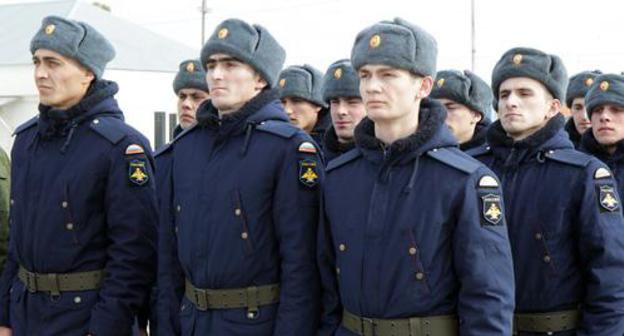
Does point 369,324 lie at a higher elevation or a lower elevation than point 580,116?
lower

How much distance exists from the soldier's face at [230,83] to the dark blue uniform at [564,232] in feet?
4.68

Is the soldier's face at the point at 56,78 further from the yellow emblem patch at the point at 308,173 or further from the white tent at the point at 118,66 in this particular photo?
the white tent at the point at 118,66

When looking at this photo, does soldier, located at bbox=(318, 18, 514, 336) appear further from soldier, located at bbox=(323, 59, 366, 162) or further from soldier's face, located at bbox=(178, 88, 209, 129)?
soldier's face, located at bbox=(178, 88, 209, 129)

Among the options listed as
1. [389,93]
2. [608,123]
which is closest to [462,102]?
[608,123]

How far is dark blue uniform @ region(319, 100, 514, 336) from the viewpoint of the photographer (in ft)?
10.0

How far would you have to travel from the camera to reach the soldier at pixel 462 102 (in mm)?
5293

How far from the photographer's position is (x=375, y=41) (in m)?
3.34

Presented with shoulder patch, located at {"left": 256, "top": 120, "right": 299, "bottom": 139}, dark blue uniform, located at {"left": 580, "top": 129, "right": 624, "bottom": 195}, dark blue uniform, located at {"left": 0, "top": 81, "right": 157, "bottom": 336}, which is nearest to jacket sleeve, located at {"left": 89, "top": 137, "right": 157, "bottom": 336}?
dark blue uniform, located at {"left": 0, "top": 81, "right": 157, "bottom": 336}

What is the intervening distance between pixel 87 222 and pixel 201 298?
91 cm

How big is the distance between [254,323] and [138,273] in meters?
0.91

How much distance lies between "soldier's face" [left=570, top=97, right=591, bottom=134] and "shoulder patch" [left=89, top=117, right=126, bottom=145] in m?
4.01

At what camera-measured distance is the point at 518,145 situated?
4.02 meters

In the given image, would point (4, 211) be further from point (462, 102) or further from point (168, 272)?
point (462, 102)

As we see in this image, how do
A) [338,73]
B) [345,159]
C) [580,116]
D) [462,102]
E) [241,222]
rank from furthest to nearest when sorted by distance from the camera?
[580,116] < [338,73] < [462,102] < [241,222] < [345,159]
